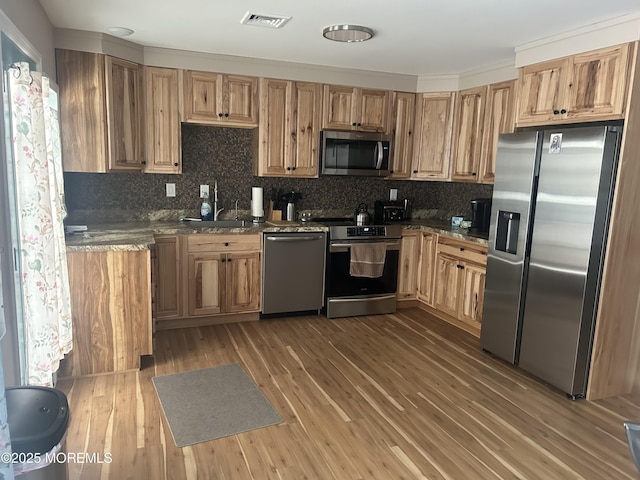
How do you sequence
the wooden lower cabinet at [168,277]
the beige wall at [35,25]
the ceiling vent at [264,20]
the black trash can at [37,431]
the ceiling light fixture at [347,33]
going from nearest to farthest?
the black trash can at [37,431] → the beige wall at [35,25] → the ceiling vent at [264,20] → the ceiling light fixture at [347,33] → the wooden lower cabinet at [168,277]

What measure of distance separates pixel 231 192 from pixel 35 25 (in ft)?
7.21

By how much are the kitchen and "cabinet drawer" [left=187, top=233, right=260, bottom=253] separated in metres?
0.59

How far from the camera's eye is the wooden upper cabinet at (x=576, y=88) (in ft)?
9.30

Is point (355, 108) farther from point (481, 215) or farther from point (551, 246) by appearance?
point (551, 246)

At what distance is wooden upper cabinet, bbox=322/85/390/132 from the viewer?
452 centimetres

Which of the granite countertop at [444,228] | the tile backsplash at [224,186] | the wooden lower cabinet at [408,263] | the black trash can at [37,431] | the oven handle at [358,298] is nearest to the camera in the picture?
the black trash can at [37,431]

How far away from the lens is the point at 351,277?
4496mm

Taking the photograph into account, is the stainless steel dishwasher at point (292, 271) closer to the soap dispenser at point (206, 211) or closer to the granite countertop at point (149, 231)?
the granite countertop at point (149, 231)

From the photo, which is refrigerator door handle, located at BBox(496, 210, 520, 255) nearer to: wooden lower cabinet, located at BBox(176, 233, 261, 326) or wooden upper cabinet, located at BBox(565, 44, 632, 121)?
wooden upper cabinet, located at BBox(565, 44, 632, 121)

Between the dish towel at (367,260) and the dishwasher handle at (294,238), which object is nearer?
the dishwasher handle at (294,238)

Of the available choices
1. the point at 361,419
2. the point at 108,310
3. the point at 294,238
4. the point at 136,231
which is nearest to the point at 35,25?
the point at 136,231

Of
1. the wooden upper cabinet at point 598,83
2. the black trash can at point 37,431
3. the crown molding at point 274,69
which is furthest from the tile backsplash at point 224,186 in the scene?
the black trash can at point 37,431

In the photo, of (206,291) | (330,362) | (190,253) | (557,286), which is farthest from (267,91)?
(557,286)

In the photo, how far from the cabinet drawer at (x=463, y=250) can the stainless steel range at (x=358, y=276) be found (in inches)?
17.9
